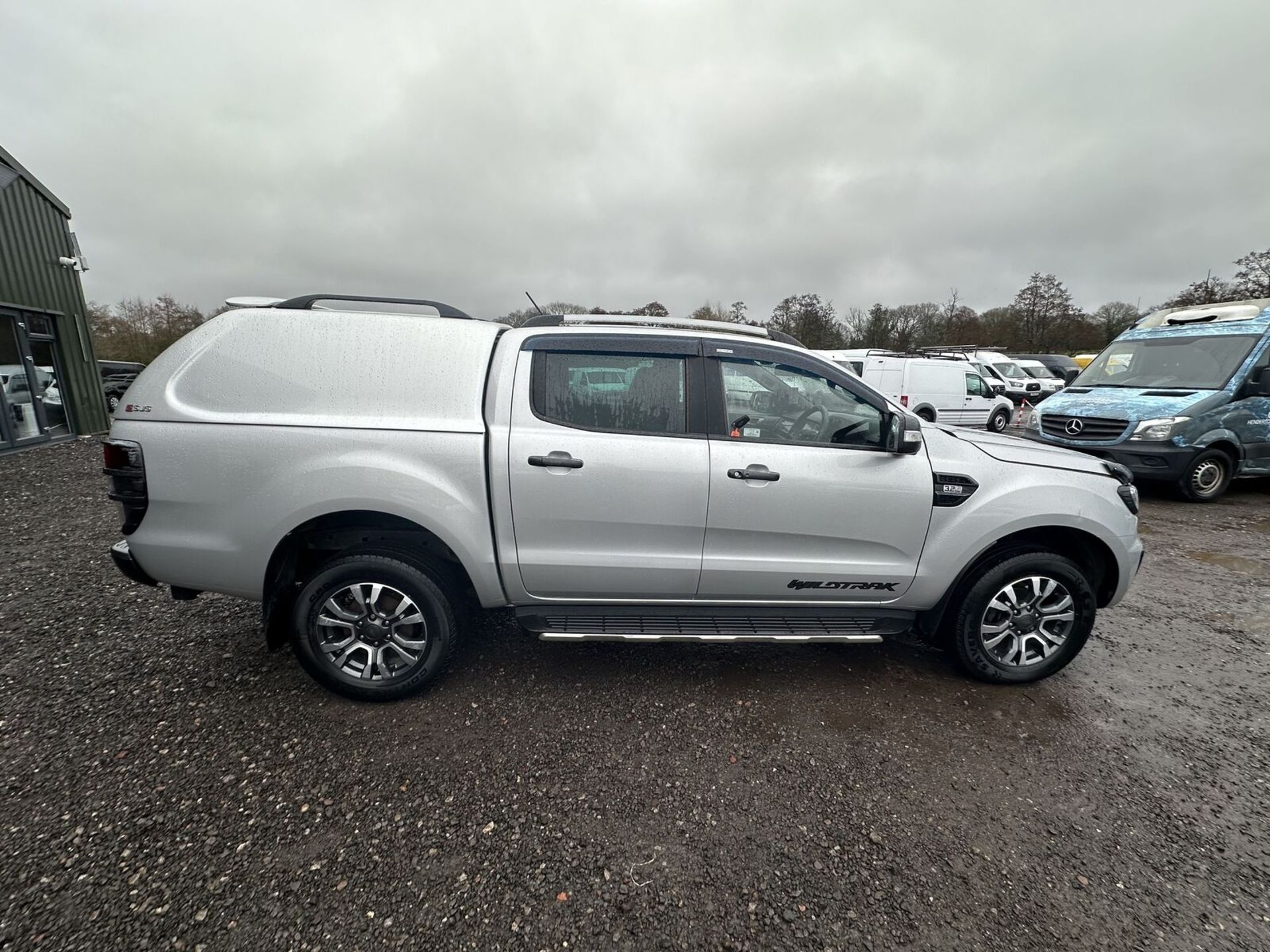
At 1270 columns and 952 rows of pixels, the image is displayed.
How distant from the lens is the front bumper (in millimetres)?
6547

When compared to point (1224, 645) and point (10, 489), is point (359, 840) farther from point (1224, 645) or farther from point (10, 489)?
point (10, 489)

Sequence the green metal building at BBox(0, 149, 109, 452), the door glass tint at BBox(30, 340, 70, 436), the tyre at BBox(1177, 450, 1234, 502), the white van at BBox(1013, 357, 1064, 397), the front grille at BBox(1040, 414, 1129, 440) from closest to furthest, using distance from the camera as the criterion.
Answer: the tyre at BBox(1177, 450, 1234, 502), the front grille at BBox(1040, 414, 1129, 440), the green metal building at BBox(0, 149, 109, 452), the door glass tint at BBox(30, 340, 70, 436), the white van at BBox(1013, 357, 1064, 397)

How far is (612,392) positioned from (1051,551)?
8.33ft

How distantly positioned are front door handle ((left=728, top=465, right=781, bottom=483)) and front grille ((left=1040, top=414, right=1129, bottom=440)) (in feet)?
22.7

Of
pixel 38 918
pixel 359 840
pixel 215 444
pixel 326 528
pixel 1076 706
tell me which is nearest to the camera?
pixel 38 918

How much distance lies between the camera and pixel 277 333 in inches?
102

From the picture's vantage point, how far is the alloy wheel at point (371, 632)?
264 cm

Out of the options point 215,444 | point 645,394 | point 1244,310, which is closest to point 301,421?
point 215,444

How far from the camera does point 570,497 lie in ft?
8.55

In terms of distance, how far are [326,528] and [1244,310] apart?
424 inches

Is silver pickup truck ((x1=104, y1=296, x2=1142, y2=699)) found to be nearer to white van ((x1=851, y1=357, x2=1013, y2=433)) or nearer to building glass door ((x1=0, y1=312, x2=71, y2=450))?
building glass door ((x1=0, y1=312, x2=71, y2=450))

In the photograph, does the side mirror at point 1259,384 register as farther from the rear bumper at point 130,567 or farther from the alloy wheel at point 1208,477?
the rear bumper at point 130,567

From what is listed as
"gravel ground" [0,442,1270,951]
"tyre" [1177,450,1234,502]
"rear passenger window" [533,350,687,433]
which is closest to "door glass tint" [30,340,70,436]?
"gravel ground" [0,442,1270,951]

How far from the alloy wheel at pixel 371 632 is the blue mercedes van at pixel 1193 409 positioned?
8.28 m
